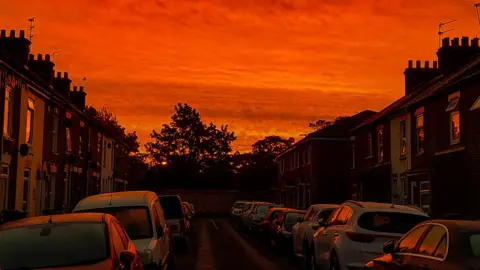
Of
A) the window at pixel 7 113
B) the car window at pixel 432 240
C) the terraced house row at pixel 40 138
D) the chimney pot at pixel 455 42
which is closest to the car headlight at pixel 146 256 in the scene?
the car window at pixel 432 240

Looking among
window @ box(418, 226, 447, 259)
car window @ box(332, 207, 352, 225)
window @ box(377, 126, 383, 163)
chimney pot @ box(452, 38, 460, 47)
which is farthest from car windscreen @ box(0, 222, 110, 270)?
window @ box(377, 126, 383, 163)

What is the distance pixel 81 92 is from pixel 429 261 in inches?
1340

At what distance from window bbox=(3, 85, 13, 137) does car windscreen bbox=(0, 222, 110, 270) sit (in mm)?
15320

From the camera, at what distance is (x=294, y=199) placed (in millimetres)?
59156

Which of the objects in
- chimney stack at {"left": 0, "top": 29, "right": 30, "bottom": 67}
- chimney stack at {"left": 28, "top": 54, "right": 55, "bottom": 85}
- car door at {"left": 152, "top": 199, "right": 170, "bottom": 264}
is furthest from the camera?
chimney stack at {"left": 28, "top": 54, "right": 55, "bottom": 85}

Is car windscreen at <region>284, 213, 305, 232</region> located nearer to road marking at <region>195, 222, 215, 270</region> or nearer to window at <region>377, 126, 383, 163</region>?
road marking at <region>195, 222, 215, 270</region>

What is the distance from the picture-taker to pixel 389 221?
12242 millimetres

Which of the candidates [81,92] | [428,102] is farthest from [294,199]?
[428,102]

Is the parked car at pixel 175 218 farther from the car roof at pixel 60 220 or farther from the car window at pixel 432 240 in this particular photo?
the car window at pixel 432 240

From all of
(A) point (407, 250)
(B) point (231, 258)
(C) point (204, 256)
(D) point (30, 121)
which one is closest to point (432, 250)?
(A) point (407, 250)

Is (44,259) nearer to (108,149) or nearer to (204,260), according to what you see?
(204,260)

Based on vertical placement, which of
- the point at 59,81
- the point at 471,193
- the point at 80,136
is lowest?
the point at 471,193

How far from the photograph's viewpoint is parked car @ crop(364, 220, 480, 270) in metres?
7.38

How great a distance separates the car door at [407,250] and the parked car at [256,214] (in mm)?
23007
